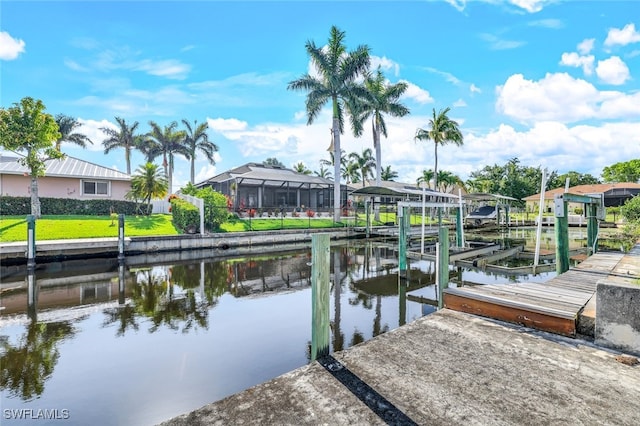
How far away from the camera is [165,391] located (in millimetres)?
4312

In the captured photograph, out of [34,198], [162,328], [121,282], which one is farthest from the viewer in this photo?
[34,198]

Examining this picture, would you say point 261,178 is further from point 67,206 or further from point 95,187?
point 67,206

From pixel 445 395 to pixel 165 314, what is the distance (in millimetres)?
6590

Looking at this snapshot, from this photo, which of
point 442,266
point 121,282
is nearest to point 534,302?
point 442,266

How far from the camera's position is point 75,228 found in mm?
17266

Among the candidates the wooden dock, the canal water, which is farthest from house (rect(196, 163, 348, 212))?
the wooden dock

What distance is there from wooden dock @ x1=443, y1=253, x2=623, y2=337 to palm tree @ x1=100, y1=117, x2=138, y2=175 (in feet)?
152

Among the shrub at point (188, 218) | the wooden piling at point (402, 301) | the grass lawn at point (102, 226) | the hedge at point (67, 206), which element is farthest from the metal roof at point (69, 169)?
the wooden piling at point (402, 301)

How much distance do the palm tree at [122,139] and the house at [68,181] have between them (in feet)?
52.9

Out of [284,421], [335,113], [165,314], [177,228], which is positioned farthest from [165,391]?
[335,113]

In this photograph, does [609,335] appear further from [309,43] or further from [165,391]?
[309,43]

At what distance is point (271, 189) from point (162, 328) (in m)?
26.4

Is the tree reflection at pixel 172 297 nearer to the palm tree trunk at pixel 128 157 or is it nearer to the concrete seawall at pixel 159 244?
the concrete seawall at pixel 159 244

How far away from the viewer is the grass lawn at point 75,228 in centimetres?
1559
